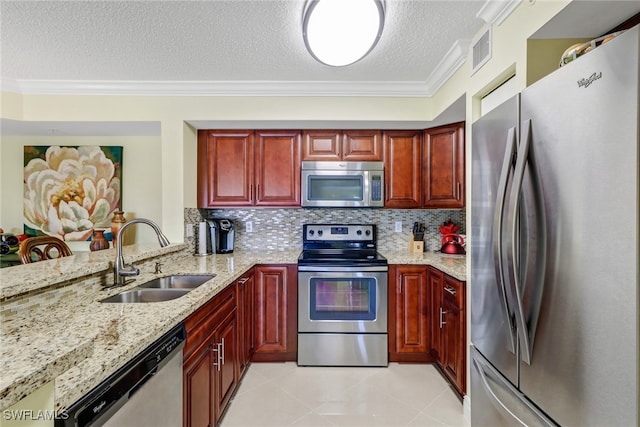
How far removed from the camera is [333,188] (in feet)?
9.32

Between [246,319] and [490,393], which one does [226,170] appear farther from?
[490,393]

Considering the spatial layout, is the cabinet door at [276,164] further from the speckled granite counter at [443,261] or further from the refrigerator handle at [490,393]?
the refrigerator handle at [490,393]

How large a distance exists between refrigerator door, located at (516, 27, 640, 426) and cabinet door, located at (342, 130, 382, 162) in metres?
1.91

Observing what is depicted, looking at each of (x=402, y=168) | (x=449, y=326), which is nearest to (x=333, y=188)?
(x=402, y=168)

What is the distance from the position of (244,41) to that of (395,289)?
2241 millimetres

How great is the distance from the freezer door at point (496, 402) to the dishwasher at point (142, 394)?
51.6 inches

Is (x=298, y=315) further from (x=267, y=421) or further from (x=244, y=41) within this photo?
(x=244, y=41)

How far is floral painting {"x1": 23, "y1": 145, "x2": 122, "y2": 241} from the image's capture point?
10.7 feet

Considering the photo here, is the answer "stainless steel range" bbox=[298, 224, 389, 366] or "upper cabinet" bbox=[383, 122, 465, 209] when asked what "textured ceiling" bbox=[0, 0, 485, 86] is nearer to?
"upper cabinet" bbox=[383, 122, 465, 209]

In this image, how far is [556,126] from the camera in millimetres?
917

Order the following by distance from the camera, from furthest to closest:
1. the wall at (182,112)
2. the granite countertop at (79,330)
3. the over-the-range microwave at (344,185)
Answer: the over-the-range microwave at (344,185)
the wall at (182,112)
the granite countertop at (79,330)

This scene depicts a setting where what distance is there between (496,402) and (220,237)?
2.52m

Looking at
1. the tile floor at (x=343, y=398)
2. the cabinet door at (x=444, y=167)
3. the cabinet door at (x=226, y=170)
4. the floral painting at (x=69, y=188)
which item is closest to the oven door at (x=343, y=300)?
the tile floor at (x=343, y=398)

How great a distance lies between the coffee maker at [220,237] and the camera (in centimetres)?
293
